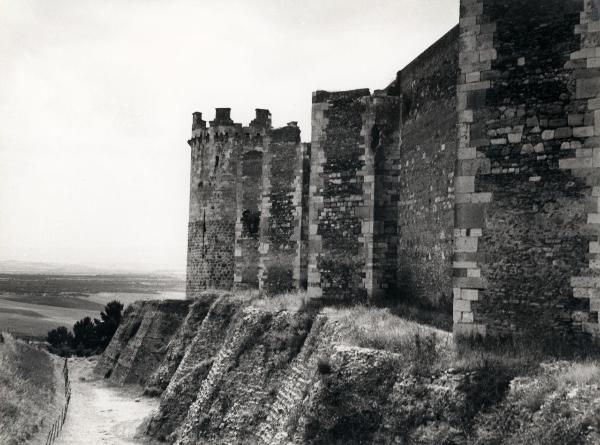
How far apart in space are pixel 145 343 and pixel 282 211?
10857mm

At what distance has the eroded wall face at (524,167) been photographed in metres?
10.7

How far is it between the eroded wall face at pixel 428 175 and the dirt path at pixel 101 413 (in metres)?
10.5

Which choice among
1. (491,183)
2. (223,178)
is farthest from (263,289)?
(491,183)

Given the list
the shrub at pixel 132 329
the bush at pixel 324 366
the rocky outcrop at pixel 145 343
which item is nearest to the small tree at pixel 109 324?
the rocky outcrop at pixel 145 343

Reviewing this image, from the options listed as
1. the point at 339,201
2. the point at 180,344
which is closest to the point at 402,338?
the point at 339,201

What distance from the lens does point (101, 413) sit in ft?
82.9

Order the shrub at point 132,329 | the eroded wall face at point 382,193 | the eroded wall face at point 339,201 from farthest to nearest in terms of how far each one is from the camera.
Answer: the shrub at point 132,329
the eroded wall face at point 339,201
the eroded wall face at point 382,193

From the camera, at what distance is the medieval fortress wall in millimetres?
10797

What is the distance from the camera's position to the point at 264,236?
988 inches

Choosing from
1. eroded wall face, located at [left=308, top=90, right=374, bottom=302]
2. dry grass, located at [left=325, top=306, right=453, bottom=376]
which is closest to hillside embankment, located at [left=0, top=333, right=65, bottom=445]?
eroded wall face, located at [left=308, top=90, right=374, bottom=302]

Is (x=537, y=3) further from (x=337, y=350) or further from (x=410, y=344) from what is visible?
(x=337, y=350)

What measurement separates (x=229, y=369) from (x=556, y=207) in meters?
10.6

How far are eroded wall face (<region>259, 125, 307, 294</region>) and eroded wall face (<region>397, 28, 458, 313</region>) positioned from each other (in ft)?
19.6

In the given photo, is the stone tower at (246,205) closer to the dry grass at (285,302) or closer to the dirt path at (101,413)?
the dry grass at (285,302)
